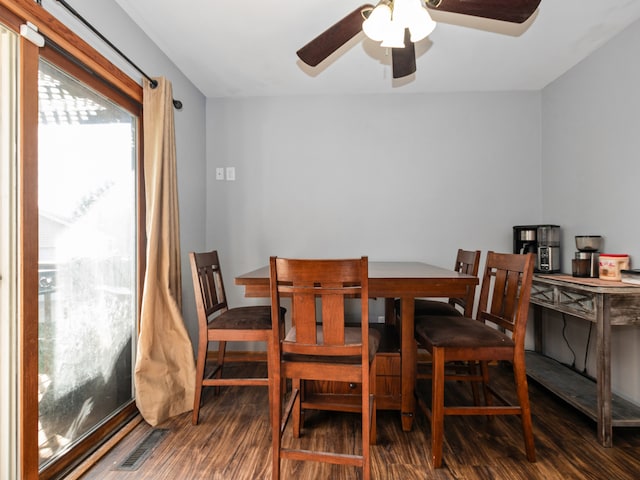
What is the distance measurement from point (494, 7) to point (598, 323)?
1712 millimetres

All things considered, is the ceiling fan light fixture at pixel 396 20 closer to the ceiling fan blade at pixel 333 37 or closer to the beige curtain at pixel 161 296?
the ceiling fan blade at pixel 333 37

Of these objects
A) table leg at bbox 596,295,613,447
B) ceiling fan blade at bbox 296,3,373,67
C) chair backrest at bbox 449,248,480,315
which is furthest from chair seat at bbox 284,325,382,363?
ceiling fan blade at bbox 296,3,373,67

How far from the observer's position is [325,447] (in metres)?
1.80

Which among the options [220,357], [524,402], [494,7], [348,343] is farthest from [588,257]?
[220,357]

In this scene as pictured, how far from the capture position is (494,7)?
1.58m

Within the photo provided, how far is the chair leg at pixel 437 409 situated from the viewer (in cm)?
163

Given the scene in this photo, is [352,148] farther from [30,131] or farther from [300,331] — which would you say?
[30,131]

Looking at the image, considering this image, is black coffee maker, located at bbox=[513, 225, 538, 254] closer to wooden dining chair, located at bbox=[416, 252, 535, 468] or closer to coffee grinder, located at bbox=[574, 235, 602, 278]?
coffee grinder, located at bbox=[574, 235, 602, 278]

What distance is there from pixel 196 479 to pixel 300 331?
856 mm

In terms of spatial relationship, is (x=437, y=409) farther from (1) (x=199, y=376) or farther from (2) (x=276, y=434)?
(1) (x=199, y=376)

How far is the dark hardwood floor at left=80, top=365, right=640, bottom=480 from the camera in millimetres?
1604

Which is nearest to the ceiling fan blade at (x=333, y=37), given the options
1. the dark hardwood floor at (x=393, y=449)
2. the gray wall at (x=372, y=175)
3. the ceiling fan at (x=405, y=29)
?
the ceiling fan at (x=405, y=29)

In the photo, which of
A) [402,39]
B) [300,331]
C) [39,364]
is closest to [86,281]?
[39,364]

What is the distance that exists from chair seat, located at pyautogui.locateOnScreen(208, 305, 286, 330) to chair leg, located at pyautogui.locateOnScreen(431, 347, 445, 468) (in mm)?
926
